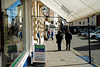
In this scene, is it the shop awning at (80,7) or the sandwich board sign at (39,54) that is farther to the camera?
the sandwich board sign at (39,54)

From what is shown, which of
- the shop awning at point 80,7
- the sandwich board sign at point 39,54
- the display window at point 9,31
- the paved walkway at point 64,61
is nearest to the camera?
the display window at point 9,31

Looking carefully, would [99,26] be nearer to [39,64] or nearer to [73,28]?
[73,28]

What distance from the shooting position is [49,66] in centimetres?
642

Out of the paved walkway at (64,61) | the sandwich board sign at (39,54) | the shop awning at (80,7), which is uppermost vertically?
the shop awning at (80,7)

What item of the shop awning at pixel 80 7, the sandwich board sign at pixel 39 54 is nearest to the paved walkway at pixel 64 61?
the sandwich board sign at pixel 39 54

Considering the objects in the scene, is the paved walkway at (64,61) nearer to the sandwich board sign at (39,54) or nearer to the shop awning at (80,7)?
the sandwich board sign at (39,54)

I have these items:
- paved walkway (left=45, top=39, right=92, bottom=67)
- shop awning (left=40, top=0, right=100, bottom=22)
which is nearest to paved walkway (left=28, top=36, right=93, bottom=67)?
paved walkway (left=45, top=39, right=92, bottom=67)

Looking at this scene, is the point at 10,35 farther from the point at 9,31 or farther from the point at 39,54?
the point at 39,54

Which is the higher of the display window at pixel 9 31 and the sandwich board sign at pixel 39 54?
the display window at pixel 9 31

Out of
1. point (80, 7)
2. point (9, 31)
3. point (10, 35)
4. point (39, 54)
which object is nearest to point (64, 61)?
point (39, 54)

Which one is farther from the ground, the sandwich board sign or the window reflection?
the window reflection

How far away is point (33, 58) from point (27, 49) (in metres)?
0.56

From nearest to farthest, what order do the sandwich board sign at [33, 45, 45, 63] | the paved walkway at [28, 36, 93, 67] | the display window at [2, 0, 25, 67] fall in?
the display window at [2, 0, 25, 67] < the sandwich board sign at [33, 45, 45, 63] < the paved walkway at [28, 36, 93, 67]

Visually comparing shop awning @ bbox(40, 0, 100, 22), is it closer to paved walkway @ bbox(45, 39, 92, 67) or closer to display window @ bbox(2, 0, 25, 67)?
display window @ bbox(2, 0, 25, 67)
